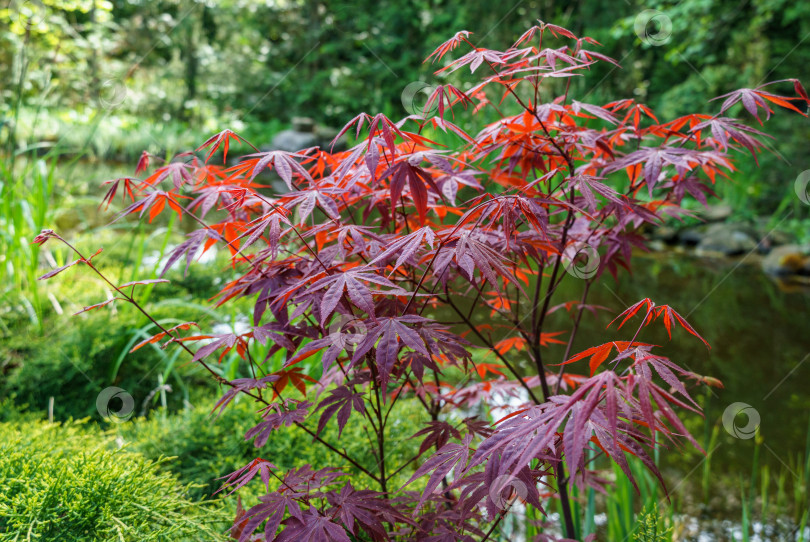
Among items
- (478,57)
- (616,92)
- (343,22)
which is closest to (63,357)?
(478,57)

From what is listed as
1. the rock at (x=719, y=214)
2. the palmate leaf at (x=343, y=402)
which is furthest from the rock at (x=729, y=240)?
the palmate leaf at (x=343, y=402)

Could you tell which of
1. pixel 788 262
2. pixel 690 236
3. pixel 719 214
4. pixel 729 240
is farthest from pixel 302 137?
pixel 788 262

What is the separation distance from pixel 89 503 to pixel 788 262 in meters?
5.56

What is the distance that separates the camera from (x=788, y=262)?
4.84 metres

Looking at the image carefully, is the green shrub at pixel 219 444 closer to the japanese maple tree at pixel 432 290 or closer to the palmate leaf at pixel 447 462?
the japanese maple tree at pixel 432 290

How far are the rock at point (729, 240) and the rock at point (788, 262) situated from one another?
1.73 feet

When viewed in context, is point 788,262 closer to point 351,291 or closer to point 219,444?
point 219,444

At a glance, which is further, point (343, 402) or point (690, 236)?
point (690, 236)

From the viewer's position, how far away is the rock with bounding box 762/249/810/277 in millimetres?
4758

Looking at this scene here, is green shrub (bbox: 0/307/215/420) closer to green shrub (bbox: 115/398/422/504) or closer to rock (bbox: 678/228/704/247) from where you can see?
green shrub (bbox: 115/398/422/504)

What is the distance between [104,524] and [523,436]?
790 mm

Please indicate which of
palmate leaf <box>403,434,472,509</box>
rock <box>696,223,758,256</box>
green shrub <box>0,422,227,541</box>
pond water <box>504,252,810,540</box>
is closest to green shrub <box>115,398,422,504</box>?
green shrub <box>0,422,227,541</box>

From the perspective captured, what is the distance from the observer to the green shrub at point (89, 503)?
94 centimetres

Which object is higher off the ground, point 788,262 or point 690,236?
point 788,262
